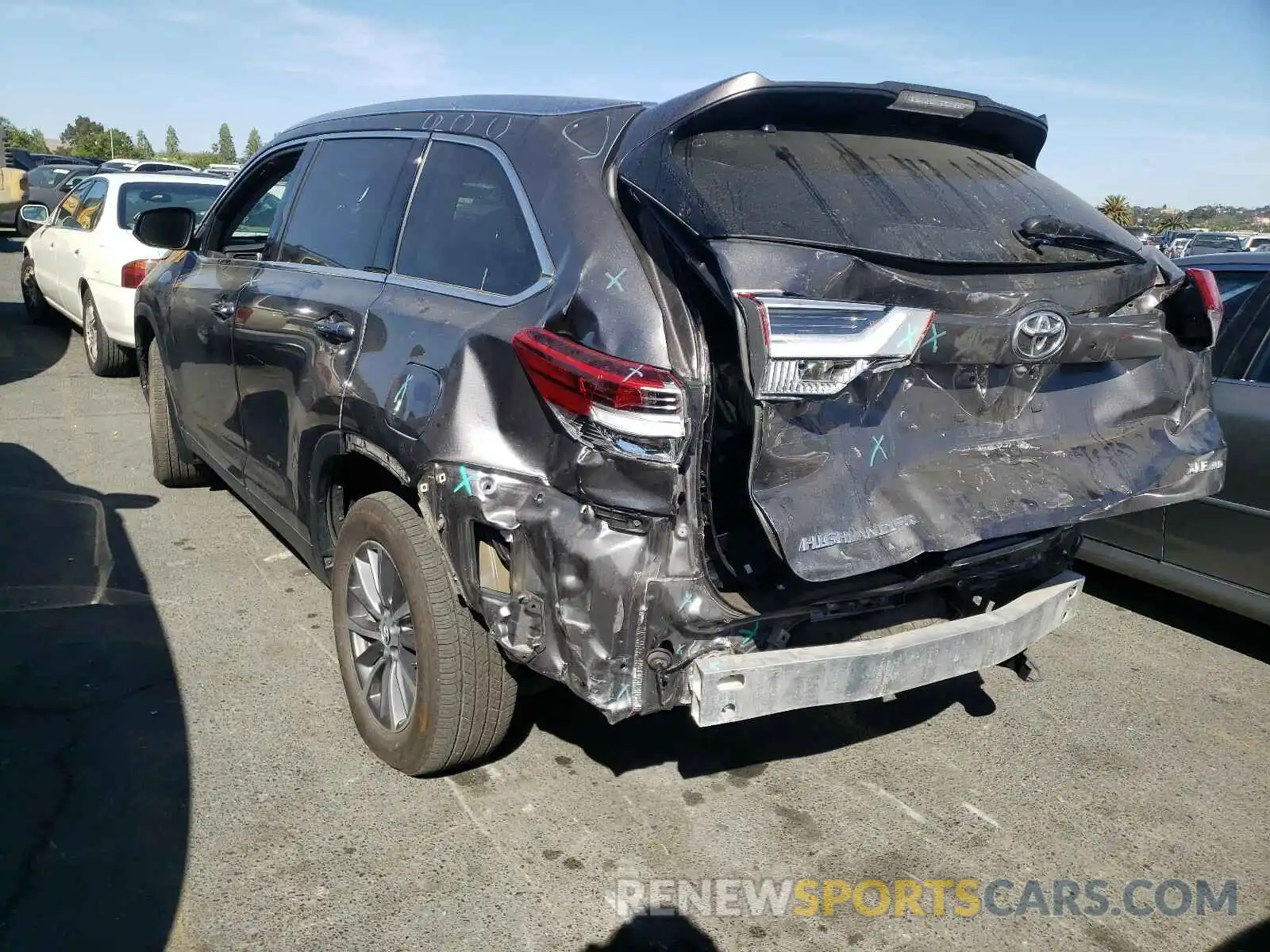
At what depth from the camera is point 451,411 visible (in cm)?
259

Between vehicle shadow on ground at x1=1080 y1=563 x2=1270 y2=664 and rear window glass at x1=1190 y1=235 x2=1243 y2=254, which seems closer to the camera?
vehicle shadow on ground at x1=1080 y1=563 x2=1270 y2=664

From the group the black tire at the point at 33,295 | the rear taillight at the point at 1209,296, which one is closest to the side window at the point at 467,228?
the rear taillight at the point at 1209,296

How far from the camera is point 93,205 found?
28.8ft

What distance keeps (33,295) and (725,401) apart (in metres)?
10.9

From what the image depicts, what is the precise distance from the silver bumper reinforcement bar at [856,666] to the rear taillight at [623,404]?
0.54 meters

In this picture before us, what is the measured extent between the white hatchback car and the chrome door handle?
484 centimetres

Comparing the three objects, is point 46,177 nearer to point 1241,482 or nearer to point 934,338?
point 1241,482

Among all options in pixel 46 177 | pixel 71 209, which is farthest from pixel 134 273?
pixel 46 177

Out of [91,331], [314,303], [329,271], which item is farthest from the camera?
[91,331]

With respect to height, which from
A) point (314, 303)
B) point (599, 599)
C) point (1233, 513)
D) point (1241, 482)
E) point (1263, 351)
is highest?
point (314, 303)

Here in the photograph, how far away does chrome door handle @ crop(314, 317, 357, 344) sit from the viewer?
3107 millimetres

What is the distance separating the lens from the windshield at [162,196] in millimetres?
8258

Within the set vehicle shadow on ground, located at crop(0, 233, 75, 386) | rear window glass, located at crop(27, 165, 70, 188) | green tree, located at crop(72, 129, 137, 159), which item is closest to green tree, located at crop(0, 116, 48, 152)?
green tree, located at crop(72, 129, 137, 159)

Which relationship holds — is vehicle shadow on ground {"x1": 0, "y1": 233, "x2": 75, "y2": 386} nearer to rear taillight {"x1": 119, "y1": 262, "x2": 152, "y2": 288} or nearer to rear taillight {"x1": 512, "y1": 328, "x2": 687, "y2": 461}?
rear taillight {"x1": 119, "y1": 262, "x2": 152, "y2": 288}
